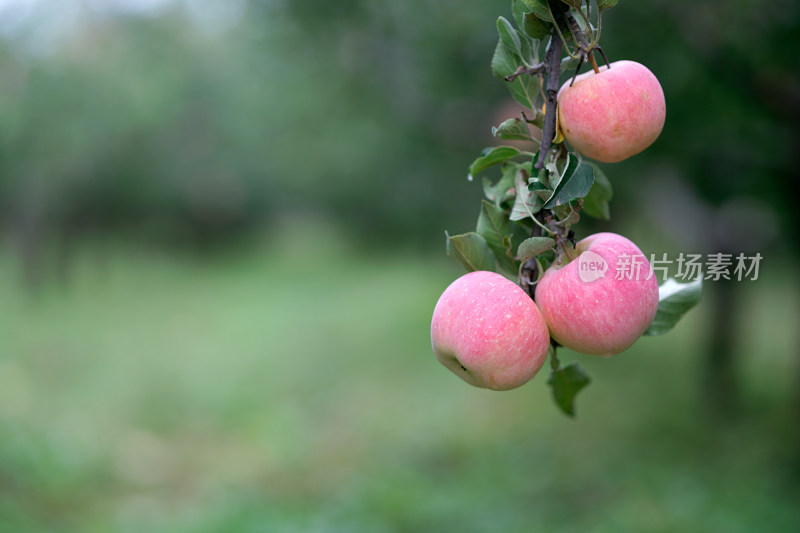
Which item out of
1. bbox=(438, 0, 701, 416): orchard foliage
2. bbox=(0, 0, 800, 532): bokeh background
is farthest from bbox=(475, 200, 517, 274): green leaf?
bbox=(0, 0, 800, 532): bokeh background

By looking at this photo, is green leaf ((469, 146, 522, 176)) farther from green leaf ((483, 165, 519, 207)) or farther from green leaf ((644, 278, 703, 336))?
green leaf ((644, 278, 703, 336))

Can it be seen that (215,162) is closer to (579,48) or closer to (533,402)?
(533,402)

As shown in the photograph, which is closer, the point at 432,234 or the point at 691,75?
the point at 691,75

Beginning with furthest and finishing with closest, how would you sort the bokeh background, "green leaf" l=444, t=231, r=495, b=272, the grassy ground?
the grassy ground
the bokeh background
"green leaf" l=444, t=231, r=495, b=272

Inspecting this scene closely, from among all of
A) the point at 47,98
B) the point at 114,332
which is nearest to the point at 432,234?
the point at 114,332

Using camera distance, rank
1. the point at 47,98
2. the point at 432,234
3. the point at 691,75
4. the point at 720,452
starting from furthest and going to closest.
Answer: the point at 432,234 → the point at 47,98 → the point at 720,452 → the point at 691,75

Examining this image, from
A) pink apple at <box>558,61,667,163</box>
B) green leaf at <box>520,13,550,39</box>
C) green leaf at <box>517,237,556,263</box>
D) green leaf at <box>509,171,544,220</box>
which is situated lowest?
green leaf at <box>517,237,556,263</box>

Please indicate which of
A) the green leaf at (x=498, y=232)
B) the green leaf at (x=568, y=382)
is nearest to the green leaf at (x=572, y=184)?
the green leaf at (x=498, y=232)

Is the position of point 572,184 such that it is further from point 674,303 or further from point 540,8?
point 674,303

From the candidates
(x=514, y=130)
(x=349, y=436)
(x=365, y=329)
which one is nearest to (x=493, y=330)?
(x=514, y=130)

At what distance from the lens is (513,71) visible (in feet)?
2.16

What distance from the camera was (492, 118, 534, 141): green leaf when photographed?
0.62m

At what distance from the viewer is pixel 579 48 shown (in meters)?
0.58

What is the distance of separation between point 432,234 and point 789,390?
566 centimetres
